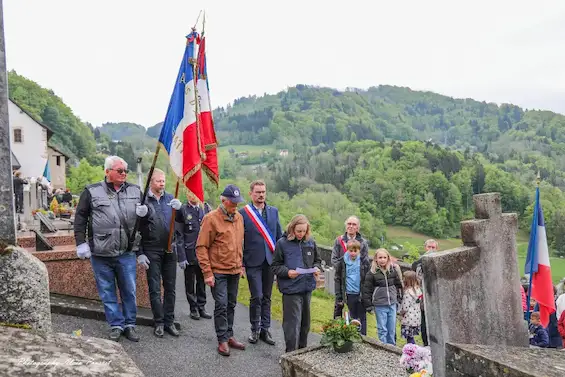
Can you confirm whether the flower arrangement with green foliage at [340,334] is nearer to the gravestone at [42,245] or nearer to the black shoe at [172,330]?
the black shoe at [172,330]

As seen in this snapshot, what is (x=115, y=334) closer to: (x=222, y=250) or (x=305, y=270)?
(x=222, y=250)

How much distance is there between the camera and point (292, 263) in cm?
625

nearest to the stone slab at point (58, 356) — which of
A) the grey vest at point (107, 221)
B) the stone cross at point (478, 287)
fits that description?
the stone cross at point (478, 287)

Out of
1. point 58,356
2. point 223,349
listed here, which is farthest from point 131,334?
point 58,356

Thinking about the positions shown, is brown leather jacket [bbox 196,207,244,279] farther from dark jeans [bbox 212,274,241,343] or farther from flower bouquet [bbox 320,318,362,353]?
flower bouquet [bbox 320,318,362,353]

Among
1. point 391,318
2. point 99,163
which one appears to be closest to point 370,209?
point 99,163

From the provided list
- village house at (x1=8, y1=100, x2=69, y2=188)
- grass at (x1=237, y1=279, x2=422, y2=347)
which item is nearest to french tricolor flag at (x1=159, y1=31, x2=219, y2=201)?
grass at (x1=237, y1=279, x2=422, y2=347)

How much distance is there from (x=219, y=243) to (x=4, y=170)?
10.8ft

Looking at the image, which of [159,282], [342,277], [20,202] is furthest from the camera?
[20,202]

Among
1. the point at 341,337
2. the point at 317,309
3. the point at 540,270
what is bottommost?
the point at 317,309

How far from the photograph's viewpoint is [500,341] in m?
3.66

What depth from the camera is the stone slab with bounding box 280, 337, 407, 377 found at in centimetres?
562

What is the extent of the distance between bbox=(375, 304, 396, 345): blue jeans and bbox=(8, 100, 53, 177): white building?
4310 cm

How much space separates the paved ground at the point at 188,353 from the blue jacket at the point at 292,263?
0.88 meters
